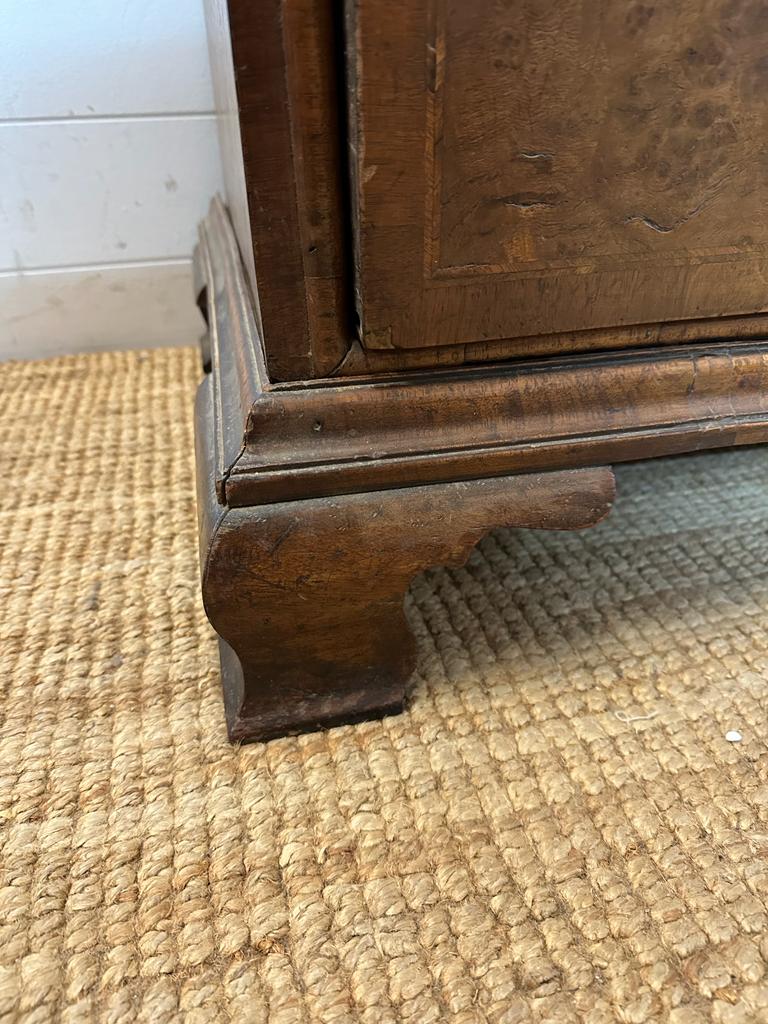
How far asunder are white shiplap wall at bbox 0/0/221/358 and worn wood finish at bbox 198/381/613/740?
72cm

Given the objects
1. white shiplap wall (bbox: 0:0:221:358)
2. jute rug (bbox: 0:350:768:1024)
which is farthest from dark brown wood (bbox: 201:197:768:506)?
white shiplap wall (bbox: 0:0:221:358)

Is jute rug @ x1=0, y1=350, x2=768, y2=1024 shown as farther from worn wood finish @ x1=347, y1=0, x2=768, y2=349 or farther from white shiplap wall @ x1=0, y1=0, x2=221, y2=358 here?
white shiplap wall @ x1=0, y1=0, x2=221, y2=358

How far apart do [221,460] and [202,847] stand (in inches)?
9.2

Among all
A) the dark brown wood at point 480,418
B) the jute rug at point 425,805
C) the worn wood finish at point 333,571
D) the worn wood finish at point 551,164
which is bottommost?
the jute rug at point 425,805

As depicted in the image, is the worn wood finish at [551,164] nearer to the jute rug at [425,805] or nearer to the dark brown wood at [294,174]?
the dark brown wood at [294,174]

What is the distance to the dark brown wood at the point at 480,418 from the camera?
0.46 metres

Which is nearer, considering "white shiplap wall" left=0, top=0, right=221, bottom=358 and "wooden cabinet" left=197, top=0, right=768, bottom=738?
"wooden cabinet" left=197, top=0, right=768, bottom=738

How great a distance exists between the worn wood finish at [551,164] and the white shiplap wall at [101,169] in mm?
787

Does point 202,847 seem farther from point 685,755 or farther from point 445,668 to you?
point 685,755

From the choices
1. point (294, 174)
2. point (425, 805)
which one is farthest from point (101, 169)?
point (425, 805)

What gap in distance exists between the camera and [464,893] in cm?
45

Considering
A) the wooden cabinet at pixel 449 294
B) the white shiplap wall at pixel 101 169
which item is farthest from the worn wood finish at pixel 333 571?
the white shiplap wall at pixel 101 169

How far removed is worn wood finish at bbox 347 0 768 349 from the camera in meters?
0.38

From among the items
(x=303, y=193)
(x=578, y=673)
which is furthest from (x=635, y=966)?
(x=303, y=193)
